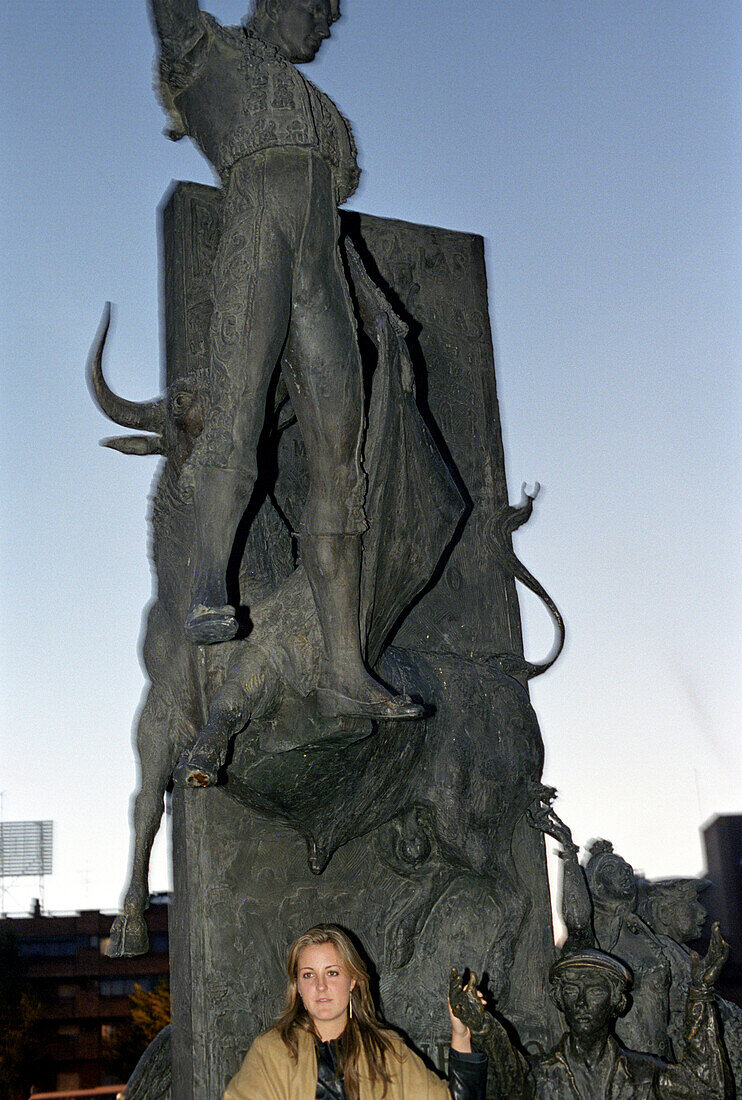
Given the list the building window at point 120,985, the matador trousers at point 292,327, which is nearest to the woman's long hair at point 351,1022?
the matador trousers at point 292,327

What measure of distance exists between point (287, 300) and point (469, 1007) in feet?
8.41

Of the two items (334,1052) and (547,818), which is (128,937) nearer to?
(334,1052)

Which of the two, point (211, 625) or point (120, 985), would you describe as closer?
point (211, 625)

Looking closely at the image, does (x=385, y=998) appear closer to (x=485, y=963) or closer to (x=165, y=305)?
(x=485, y=963)

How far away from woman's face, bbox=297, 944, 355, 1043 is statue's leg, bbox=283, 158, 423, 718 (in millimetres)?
891

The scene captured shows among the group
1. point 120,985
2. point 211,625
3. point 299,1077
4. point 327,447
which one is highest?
point 327,447

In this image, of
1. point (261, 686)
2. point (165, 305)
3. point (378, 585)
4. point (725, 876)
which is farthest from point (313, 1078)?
point (725, 876)

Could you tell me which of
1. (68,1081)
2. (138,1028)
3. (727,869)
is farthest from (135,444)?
(68,1081)

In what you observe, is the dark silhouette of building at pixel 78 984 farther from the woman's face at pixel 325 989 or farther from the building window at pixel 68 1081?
the woman's face at pixel 325 989

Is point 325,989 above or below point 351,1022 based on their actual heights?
above

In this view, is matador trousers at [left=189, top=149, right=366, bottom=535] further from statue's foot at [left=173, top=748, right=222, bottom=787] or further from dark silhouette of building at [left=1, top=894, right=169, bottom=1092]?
dark silhouette of building at [left=1, top=894, right=169, bottom=1092]

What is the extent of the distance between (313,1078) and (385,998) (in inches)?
55.0

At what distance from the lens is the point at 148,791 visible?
5.06 metres

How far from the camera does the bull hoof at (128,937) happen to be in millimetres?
4805
